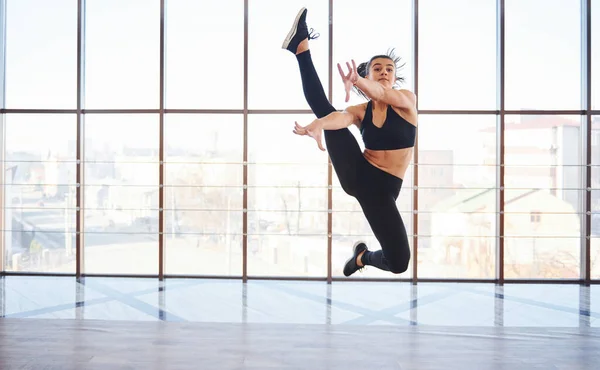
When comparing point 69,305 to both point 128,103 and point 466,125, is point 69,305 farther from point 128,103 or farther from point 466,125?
point 466,125

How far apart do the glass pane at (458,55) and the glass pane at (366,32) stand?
0.19 m

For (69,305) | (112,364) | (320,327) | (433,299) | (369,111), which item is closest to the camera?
(369,111)

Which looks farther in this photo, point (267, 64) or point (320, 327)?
point (267, 64)

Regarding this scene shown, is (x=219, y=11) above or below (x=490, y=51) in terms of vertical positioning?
above

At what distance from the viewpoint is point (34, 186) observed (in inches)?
231

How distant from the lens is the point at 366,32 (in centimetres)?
566

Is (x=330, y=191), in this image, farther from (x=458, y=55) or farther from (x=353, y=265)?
(x=353, y=265)

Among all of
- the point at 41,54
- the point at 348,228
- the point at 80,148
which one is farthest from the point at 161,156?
the point at 348,228

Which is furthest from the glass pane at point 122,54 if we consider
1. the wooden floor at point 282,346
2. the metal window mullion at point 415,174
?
the metal window mullion at point 415,174

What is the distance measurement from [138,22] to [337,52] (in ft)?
6.85

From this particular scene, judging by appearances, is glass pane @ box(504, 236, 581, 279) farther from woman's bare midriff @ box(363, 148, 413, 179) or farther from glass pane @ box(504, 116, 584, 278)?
woman's bare midriff @ box(363, 148, 413, 179)

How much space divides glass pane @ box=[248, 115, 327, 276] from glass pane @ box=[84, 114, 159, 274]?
104 centimetres

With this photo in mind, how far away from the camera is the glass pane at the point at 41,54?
5.79 meters

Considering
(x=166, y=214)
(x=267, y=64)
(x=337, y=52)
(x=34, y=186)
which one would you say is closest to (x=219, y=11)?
(x=267, y=64)
